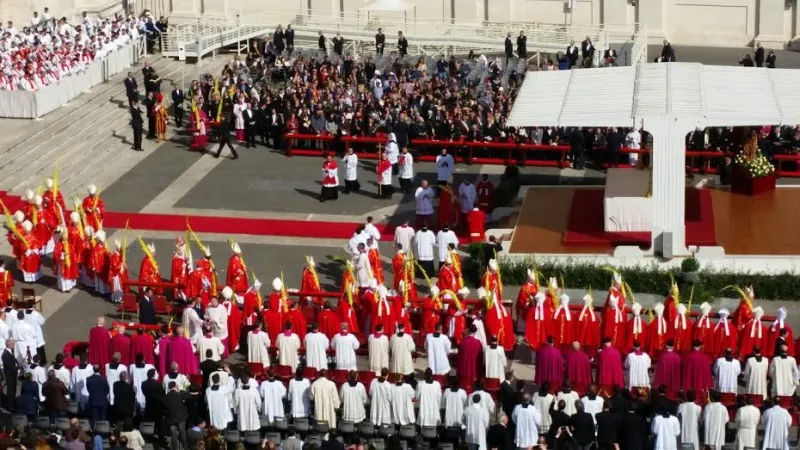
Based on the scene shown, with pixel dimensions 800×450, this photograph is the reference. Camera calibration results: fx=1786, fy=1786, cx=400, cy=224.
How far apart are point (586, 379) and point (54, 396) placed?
9.00m

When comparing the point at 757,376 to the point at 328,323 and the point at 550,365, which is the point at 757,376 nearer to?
the point at 550,365

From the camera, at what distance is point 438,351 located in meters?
31.8

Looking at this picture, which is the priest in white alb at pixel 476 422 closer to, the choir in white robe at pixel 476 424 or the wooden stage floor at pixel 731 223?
the choir in white robe at pixel 476 424

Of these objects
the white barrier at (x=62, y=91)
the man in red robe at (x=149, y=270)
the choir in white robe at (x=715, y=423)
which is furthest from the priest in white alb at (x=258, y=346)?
the white barrier at (x=62, y=91)

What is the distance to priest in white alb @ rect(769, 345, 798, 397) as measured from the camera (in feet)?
98.0

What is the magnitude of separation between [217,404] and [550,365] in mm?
5701

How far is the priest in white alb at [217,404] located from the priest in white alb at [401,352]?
342cm

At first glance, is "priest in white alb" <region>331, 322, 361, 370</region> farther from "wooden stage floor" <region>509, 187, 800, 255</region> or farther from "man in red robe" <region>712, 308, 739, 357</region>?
"wooden stage floor" <region>509, 187, 800, 255</region>

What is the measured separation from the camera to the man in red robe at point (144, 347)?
3156 centimetres

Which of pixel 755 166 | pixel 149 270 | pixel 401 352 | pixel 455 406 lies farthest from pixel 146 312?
pixel 755 166

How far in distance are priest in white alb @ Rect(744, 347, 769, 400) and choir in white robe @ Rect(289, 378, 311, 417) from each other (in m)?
7.42

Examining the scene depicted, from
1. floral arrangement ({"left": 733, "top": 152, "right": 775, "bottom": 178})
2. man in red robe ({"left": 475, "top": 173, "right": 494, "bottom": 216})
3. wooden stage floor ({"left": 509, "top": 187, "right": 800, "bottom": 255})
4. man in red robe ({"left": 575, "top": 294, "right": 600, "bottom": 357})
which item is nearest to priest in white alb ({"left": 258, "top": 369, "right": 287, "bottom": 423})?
man in red robe ({"left": 575, "top": 294, "right": 600, "bottom": 357})

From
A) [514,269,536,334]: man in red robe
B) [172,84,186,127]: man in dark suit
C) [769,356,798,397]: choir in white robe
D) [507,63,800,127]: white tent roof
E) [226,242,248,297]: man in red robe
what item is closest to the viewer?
[769,356,798,397]: choir in white robe

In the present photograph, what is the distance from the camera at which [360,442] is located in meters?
29.3
